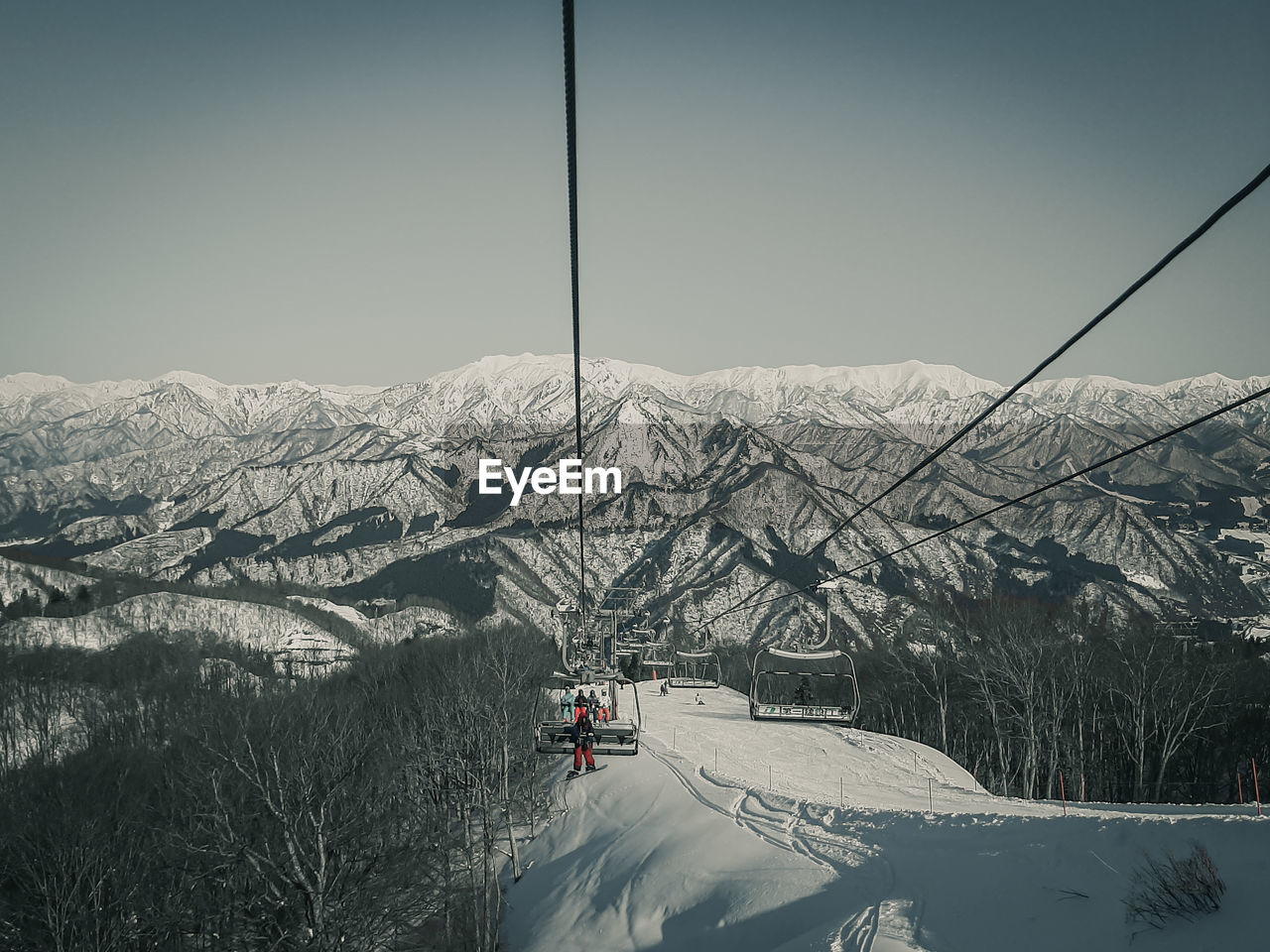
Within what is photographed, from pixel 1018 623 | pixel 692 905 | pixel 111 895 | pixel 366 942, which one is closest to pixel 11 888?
pixel 111 895

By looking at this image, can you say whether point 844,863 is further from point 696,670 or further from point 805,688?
point 696,670

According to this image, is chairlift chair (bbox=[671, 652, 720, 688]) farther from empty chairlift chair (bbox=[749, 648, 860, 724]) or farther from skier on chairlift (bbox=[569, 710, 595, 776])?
skier on chairlift (bbox=[569, 710, 595, 776])

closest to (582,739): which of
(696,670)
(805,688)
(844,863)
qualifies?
(844,863)

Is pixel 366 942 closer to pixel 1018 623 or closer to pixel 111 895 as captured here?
pixel 111 895

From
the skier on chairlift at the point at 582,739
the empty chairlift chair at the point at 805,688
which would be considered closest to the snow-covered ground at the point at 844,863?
the empty chairlift chair at the point at 805,688

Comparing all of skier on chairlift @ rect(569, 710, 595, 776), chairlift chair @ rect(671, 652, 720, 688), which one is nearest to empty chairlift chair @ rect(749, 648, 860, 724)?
chairlift chair @ rect(671, 652, 720, 688)

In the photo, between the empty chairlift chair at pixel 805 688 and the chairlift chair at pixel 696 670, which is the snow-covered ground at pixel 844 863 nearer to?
the empty chairlift chair at pixel 805 688

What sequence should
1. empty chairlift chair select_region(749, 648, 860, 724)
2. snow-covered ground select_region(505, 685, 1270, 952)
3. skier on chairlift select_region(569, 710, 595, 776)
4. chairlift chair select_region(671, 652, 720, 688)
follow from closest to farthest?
snow-covered ground select_region(505, 685, 1270, 952) → skier on chairlift select_region(569, 710, 595, 776) → empty chairlift chair select_region(749, 648, 860, 724) → chairlift chair select_region(671, 652, 720, 688)
